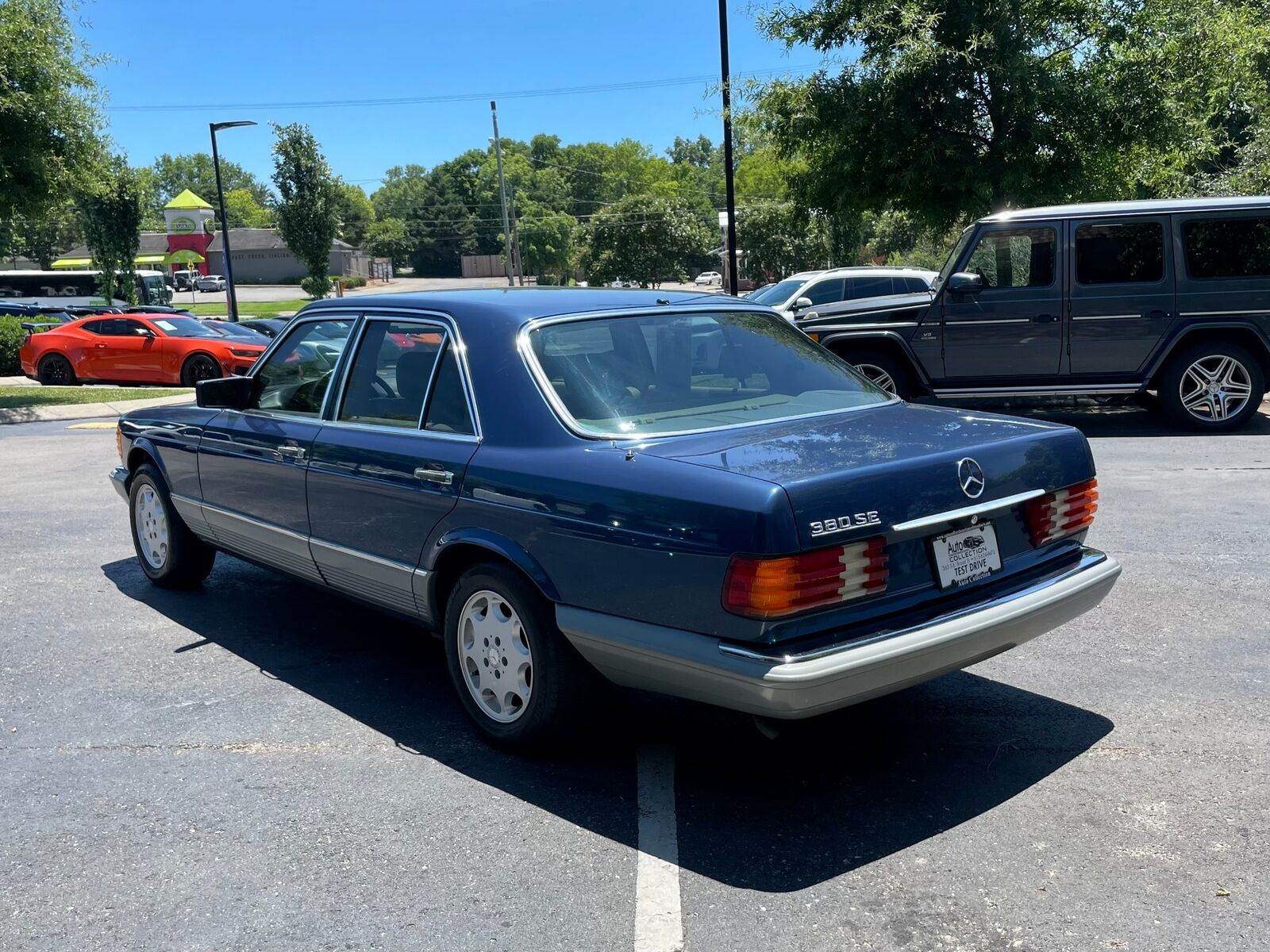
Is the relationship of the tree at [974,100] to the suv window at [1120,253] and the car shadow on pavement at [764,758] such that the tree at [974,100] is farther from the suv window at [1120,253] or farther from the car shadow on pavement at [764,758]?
the car shadow on pavement at [764,758]

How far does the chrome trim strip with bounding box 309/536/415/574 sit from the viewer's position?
4.52 metres

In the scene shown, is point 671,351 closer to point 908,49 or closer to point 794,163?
point 908,49

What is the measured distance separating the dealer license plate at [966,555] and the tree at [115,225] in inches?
1491

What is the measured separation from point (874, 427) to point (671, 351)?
0.86m

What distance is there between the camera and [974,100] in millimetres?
14695

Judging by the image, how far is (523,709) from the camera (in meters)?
4.11

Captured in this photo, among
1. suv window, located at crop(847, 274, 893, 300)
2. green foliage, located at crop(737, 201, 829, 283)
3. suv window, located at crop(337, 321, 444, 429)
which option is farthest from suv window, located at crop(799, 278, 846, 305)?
green foliage, located at crop(737, 201, 829, 283)

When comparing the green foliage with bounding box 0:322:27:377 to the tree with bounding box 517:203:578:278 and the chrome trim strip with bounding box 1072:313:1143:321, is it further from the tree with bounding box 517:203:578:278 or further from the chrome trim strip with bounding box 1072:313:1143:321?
the tree with bounding box 517:203:578:278

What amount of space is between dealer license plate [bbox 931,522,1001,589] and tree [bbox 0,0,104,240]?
16058 millimetres

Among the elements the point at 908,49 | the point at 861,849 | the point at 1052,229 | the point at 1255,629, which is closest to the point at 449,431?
the point at 861,849

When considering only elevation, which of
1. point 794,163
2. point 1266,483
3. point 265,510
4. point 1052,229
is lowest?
point 1266,483

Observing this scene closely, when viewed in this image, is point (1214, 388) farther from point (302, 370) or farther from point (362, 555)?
point (362, 555)

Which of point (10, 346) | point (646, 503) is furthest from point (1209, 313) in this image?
point (10, 346)

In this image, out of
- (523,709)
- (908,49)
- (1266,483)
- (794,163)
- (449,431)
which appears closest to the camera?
(523,709)
